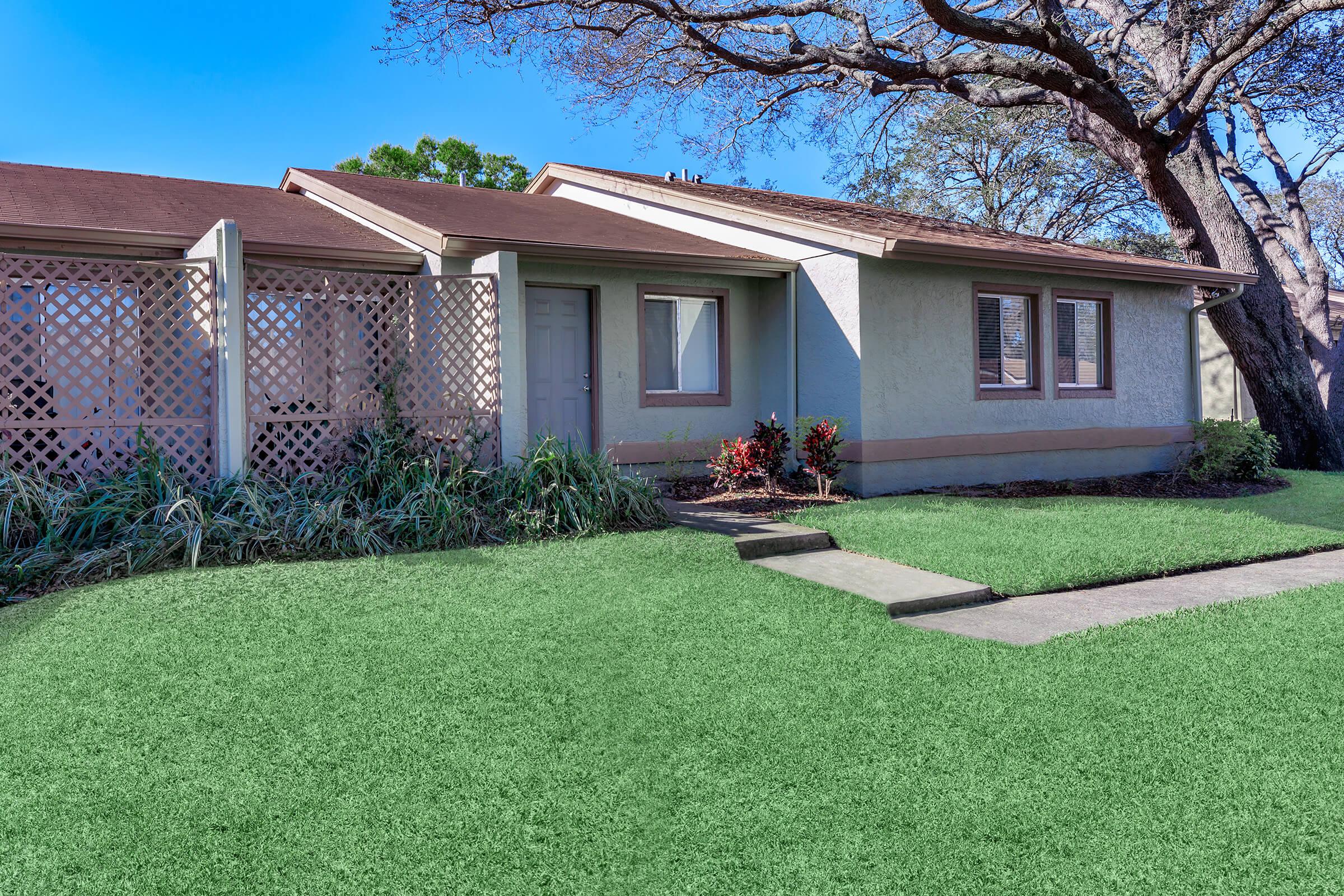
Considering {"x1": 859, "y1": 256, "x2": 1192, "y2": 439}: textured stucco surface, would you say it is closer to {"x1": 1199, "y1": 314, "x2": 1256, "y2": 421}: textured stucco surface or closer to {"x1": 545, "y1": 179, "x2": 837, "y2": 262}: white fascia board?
{"x1": 545, "y1": 179, "x2": 837, "y2": 262}: white fascia board

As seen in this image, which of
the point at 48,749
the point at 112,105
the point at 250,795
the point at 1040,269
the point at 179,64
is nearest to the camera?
the point at 250,795

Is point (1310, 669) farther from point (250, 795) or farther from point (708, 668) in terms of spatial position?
point (250, 795)

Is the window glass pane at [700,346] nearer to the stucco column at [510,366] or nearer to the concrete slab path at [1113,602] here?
the stucco column at [510,366]

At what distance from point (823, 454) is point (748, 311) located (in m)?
2.76

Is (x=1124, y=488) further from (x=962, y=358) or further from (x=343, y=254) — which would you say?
(x=343, y=254)

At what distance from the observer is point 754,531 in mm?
7992

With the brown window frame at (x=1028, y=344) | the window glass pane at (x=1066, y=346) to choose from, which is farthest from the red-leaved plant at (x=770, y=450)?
the window glass pane at (x=1066, y=346)

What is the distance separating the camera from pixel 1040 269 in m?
11.9

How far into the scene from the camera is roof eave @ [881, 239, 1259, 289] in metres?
10.4

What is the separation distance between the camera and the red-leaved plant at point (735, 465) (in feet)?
32.4

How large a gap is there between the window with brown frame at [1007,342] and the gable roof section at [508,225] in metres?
2.73

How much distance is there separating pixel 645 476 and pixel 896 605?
217 inches

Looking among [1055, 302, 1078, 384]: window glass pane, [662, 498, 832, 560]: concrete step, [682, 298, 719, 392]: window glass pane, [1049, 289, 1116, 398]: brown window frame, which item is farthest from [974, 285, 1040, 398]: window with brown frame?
[662, 498, 832, 560]: concrete step

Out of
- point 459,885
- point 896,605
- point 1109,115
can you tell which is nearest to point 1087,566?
point 896,605
